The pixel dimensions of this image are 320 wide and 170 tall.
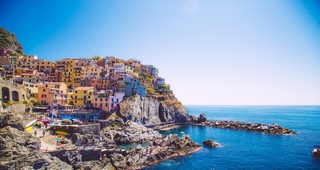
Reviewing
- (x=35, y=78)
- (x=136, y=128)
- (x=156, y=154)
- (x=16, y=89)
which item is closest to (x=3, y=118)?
(x=16, y=89)

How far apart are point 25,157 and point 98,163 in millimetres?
12260

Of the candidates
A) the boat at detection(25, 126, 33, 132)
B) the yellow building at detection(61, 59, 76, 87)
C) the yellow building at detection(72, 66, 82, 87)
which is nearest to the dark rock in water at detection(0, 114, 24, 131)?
the boat at detection(25, 126, 33, 132)

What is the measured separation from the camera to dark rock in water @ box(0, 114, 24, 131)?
29.0 m

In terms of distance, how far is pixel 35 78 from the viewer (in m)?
67.2

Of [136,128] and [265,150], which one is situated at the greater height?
[136,128]

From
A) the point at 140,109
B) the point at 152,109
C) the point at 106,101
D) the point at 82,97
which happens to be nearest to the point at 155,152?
the point at 106,101

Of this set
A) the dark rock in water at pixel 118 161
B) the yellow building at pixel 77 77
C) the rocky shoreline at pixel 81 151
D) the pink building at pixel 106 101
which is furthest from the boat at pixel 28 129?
the yellow building at pixel 77 77

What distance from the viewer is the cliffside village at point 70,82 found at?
61.3 metres

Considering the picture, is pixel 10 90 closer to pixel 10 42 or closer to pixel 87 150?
pixel 87 150

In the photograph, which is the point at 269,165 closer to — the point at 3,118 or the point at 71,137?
the point at 71,137

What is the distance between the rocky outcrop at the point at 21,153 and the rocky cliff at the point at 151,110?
39.5 metres

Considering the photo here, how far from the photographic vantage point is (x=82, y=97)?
69.3 m

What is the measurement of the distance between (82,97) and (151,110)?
1203 inches

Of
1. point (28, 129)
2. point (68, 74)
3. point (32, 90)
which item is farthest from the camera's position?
point (68, 74)
